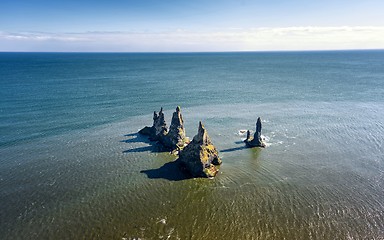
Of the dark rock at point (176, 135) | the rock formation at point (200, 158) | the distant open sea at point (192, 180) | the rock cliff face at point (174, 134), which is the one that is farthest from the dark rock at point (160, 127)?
the rock formation at point (200, 158)

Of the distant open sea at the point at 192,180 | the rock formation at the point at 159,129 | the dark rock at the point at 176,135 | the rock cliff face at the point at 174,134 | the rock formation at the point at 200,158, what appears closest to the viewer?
the distant open sea at the point at 192,180

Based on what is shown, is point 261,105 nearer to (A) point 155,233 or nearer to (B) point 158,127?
(B) point 158,127

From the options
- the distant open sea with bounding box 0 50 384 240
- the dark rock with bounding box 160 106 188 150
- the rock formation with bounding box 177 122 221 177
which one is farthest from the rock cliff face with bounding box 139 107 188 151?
the rock formation with bounding box 177 122 221 177

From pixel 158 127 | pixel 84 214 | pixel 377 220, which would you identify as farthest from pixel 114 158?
pixel 377 220

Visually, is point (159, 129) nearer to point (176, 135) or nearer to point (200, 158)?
point (176, 135)

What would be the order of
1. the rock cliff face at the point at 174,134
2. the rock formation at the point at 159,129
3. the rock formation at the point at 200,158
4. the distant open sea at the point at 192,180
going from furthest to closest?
the rock formation at the point at 159,129
the rock cliff face at the point at 174,134
the rock formation at the point at 200,158
the distant open sea at the point at 192,180

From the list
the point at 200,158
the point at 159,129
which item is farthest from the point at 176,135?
the point at 200,158

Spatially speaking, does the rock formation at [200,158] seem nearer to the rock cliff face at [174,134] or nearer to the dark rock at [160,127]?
the rock cliff face at [174,134]

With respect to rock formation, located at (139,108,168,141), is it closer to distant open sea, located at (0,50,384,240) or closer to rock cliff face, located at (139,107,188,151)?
rock cliff face, located at (139,107,188,151)
